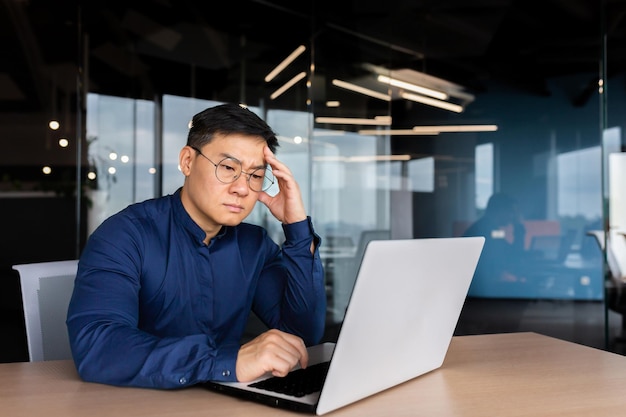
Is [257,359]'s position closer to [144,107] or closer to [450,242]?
[450,242]

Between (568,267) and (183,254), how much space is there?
424 centimetres

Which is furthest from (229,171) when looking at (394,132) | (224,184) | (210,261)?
(394,132)

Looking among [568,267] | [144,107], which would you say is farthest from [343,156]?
[568,267]

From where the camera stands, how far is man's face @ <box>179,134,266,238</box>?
5.93 ft

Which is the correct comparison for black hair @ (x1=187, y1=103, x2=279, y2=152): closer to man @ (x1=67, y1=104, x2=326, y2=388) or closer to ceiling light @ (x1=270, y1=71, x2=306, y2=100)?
man @ (x1=67, y1=104, x2=326, y2=388)

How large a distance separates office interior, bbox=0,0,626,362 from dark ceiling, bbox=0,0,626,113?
12 millimetres

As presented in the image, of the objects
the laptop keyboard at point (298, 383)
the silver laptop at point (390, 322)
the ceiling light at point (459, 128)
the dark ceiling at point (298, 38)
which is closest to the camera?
the silver laptop at point (390, 322)

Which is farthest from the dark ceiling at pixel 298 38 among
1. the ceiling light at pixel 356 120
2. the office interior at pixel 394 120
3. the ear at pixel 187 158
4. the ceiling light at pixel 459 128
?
the ear at pixel 187 158

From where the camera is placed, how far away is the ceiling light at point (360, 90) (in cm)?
559

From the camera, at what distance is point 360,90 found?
563 centimetres

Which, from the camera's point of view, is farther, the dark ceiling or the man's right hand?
the dark ceiling

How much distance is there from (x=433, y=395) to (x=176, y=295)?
29.6 inches

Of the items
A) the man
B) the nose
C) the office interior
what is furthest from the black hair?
the office interior

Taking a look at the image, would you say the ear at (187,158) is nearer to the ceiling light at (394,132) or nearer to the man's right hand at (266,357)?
the man's right hand at (266,357)
